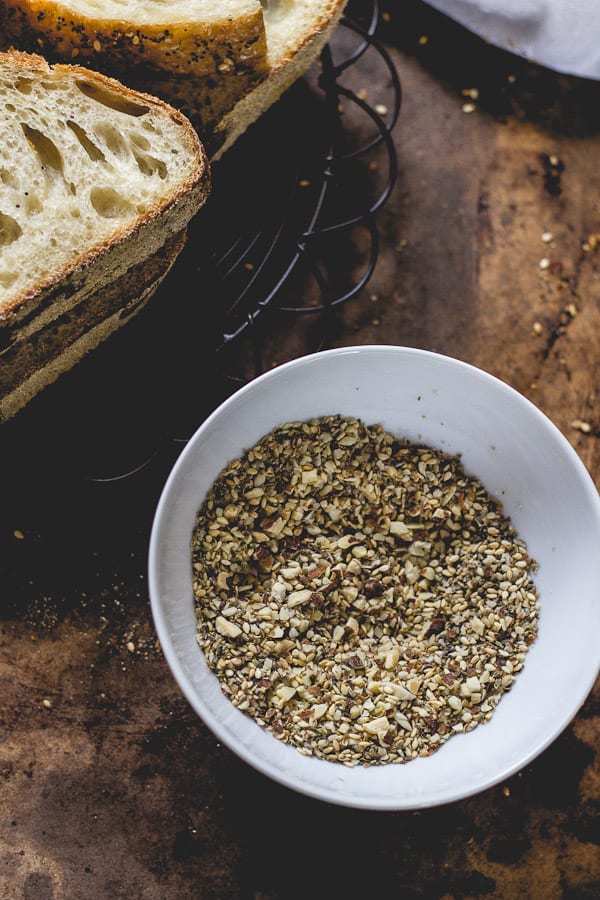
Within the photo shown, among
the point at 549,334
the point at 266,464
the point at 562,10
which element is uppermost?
the point at 562,10

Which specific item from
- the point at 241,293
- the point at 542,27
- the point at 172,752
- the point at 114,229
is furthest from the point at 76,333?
the point at 542,27

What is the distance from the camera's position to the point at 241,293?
1695 millimetres

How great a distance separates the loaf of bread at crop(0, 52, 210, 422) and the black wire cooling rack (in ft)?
0.61

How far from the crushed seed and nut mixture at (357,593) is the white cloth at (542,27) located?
0.99 metres

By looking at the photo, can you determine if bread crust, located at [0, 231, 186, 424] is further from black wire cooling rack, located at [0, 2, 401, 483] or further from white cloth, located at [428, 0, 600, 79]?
white cloth, located at [428, 0, 600, 79]

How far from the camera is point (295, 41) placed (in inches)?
60.7

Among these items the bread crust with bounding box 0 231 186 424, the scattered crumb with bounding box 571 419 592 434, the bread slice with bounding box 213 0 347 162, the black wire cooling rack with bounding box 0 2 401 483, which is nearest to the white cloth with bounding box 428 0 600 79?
the black wire cooling rack with bounding box 0 2 401 483

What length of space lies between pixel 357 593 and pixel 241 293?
2.17 ft

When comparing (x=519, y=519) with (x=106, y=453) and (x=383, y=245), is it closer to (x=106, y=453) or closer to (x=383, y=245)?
(x=383, y=245)

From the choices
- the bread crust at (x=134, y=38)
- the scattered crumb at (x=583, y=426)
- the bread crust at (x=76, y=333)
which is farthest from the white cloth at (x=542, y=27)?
the bread crust at (x=76, y=333)

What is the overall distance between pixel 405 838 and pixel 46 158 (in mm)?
1463

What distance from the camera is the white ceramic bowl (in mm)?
1391

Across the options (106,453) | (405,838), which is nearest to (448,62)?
(106,453)

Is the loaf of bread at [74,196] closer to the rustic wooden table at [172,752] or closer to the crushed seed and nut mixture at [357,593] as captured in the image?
the rustic wooden table at [172,752]
